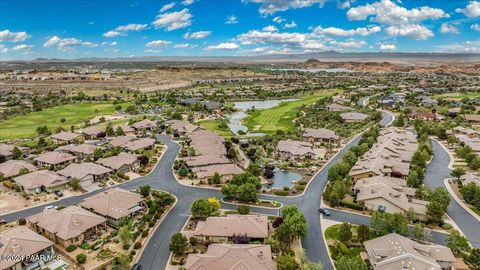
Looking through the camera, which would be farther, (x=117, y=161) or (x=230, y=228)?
(x=117, y=161)

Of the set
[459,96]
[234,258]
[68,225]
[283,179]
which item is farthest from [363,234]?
[459,96]

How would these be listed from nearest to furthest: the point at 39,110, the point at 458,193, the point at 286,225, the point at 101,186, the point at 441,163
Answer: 1. the point at 286,225
2. the point at 458,193
3. the point at 101,186
4. the point at 441,163
5. the point at 39,110

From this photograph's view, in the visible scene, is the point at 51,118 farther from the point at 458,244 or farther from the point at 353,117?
the point at 458,244

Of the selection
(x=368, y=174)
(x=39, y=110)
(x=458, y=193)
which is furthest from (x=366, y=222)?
(x=39, y=110)

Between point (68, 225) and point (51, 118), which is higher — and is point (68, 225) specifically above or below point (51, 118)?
below

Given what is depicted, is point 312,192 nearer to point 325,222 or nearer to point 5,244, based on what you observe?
point 325,222

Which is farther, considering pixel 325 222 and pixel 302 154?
pixel 302 154

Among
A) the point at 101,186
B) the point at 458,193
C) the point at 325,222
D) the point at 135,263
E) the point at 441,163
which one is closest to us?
the point at 135,263

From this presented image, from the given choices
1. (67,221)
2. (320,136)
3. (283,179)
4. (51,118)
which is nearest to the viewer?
(67,221)
